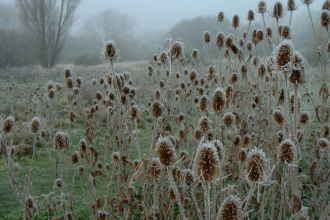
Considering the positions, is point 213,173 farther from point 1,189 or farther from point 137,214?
point 1,189

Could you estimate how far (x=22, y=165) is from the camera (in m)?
2.67

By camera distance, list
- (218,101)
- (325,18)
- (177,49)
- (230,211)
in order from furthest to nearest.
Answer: (325,18) → (177,49) → (218,101) → (230,211)

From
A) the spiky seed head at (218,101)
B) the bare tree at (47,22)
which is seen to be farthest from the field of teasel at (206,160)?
the bare tree at (47,22)

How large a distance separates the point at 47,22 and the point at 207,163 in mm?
19784

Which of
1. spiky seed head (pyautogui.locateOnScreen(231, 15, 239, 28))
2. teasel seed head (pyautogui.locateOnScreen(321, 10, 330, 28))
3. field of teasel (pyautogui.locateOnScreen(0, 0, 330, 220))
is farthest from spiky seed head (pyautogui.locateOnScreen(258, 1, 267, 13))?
teasel seed head (pyautogui.locateOnScreen(321, 10, 330, 28))

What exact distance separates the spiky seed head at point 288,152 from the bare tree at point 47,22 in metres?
18.0

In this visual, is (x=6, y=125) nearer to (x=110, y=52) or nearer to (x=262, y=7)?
(x=110, y=52)

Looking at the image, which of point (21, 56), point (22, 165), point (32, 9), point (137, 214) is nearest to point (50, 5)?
point (32, 9)

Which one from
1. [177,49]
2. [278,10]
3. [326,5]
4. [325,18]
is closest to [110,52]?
[177,49]

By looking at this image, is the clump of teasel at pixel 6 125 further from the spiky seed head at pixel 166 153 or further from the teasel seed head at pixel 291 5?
the teasel seed head at pixel 291 5

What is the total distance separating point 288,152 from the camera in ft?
3.04

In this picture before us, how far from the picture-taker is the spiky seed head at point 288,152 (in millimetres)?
915

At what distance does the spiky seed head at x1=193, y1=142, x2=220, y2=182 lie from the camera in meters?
0.71

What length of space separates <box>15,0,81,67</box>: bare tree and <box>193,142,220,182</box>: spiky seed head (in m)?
18.0
